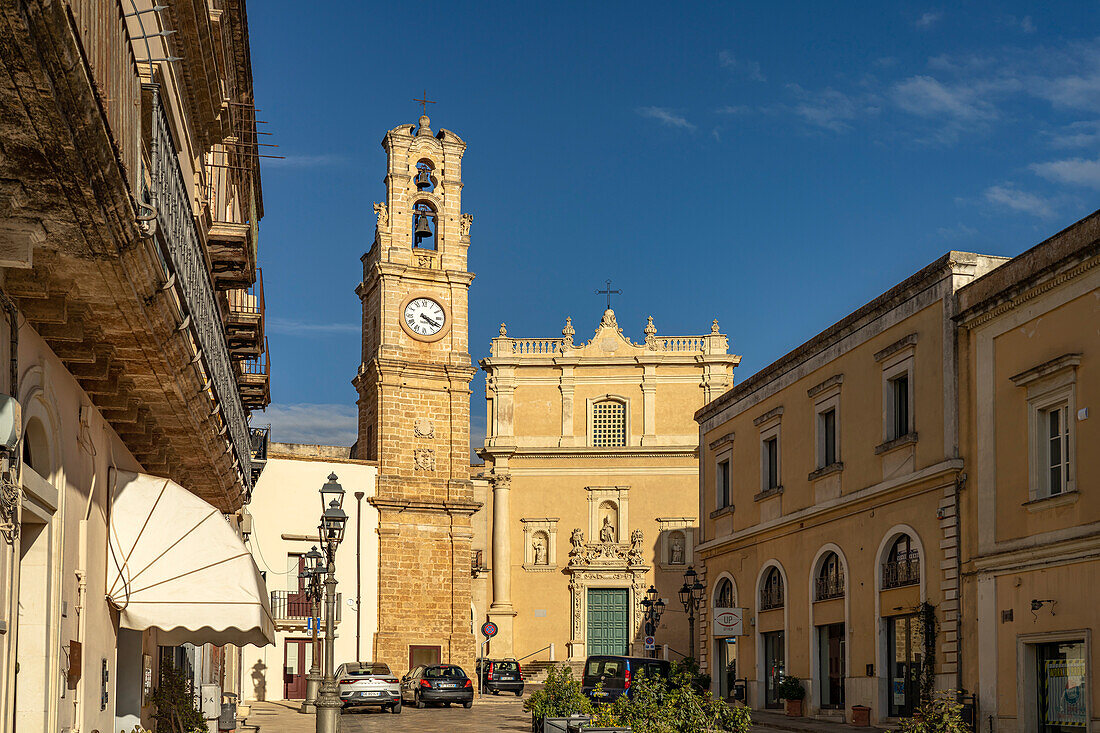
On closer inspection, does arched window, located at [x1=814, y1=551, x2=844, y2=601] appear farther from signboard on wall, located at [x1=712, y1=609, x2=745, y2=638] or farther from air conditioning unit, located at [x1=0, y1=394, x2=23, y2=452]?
air conditioning unit, located at [x1=0, y1=394, x2=23, y2=452]

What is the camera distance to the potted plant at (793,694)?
2816 cm

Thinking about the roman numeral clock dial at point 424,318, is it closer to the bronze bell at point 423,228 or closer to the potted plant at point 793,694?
the bronze bell at point 423,228

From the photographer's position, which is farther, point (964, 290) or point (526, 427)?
point (526, 427)

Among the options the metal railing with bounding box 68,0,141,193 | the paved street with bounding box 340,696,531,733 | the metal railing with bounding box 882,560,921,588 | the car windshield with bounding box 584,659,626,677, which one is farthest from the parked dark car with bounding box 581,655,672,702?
the metal railing with bounding box 68,0,141,193

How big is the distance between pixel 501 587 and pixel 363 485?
9.70 m

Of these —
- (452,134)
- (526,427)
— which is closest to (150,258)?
(452,134)

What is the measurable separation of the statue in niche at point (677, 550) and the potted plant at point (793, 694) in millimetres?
26346

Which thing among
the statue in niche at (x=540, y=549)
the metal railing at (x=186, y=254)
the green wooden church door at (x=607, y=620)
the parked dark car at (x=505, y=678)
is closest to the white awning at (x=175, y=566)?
the metal railing at (x=186, y=254)

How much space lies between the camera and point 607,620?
5466 cm

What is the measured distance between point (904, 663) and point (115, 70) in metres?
20.5

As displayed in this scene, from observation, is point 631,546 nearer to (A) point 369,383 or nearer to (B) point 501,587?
(B) point 501,587

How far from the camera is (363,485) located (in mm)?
47625

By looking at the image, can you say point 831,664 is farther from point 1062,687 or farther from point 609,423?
point 609,423

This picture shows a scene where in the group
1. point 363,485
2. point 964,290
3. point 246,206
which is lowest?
point 363,485
